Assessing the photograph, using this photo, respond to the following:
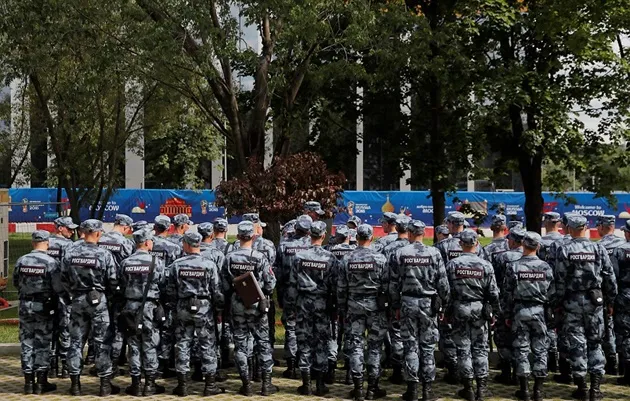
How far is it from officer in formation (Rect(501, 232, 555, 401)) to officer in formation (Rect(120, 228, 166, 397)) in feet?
13.7

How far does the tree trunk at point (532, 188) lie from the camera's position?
61.1 ft

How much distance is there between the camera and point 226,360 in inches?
424

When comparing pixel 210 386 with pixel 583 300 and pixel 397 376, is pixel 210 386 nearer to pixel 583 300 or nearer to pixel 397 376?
pixel 397 376

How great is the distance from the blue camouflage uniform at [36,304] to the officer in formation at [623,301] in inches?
267

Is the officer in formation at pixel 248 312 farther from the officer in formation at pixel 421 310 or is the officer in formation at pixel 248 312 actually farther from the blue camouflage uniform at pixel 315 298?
the officer in formation at pixel 421 310

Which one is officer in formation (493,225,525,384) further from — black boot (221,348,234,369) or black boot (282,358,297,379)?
black boot (221,348,234,369)

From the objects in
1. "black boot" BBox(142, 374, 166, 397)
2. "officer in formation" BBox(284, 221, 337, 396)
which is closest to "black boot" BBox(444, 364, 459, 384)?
"officer in formation" BBox(284, 221, 337, 396)

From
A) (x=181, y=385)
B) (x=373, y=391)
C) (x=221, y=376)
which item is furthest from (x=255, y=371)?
(x=373, y=391)

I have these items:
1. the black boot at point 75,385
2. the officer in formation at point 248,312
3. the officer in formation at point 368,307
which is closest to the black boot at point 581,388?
the officer in formation at point 368,307

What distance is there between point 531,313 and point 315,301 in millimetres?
2542

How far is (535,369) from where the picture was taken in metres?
9.09

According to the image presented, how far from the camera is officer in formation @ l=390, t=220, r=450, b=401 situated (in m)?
9.09

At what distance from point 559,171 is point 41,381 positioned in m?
13.5

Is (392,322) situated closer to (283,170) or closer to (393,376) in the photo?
(393,376)
